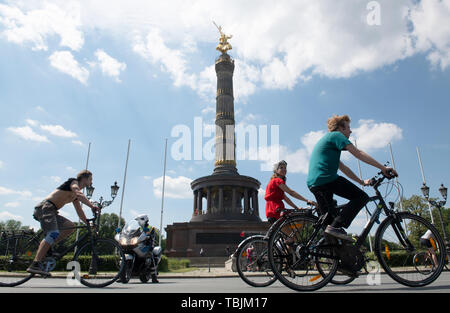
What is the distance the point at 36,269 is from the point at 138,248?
115 inches

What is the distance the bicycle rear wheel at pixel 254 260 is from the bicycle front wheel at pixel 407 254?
1819mm

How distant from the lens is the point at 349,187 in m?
4.23

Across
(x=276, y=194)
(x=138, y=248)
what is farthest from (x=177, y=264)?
(x=276, y=194)

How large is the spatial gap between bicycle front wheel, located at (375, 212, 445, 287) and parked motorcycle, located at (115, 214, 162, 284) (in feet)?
18.9

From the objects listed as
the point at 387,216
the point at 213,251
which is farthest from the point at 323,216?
the point at 213,251

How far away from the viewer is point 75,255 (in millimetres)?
5363

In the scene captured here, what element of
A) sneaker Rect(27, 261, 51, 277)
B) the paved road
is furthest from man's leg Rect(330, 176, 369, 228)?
sneaker Rect(27, 261, 51, 277)

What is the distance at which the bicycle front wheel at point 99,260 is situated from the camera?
517 cm

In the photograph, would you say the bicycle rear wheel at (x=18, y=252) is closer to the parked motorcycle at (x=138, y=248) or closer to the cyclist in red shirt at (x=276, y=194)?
the parked motorcycle at (x=138, y=248)

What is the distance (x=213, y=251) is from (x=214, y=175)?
11.9 metres

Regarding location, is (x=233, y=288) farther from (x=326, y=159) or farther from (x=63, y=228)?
(x=63, y=228)

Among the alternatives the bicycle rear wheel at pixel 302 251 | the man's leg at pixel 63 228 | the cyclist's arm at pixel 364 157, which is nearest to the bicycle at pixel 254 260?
the bicycle rear wheel at pixel 302 251

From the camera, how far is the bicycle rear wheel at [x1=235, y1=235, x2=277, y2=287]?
5.15m

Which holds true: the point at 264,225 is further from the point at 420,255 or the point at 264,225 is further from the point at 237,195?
the point at 420,255
